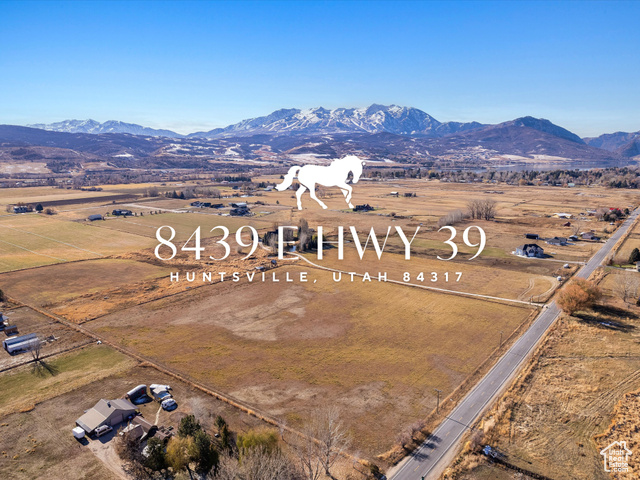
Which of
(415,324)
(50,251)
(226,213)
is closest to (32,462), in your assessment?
(415,324)

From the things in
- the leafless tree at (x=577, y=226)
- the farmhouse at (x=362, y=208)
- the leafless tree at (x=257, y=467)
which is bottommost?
the leafless tree at (x=257, y=467)

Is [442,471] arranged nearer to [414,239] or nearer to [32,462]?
[32,462]

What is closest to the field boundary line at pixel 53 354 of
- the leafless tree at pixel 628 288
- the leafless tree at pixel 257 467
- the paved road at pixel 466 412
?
the leafless tree at pixel 257 467

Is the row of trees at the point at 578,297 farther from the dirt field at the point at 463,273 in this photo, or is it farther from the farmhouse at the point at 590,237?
the farmhouse at the point at 590,237

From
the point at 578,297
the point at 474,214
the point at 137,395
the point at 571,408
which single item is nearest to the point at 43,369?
the point at 137,395

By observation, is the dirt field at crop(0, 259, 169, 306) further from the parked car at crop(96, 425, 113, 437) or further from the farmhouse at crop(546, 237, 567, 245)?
the farmhouse at crop(546, 237, 567, 245)

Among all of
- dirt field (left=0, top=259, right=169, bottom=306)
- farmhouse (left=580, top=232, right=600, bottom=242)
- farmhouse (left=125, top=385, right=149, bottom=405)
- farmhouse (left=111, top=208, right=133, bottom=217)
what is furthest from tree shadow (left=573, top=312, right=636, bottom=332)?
farmhouse (left=111, top=208, right=133, bottom=217)
